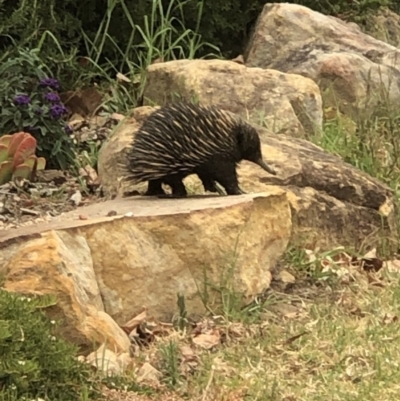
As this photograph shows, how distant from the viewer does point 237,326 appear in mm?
5000

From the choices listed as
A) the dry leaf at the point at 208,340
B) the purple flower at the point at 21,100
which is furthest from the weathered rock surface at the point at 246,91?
the dry leaf at the point at 208,340

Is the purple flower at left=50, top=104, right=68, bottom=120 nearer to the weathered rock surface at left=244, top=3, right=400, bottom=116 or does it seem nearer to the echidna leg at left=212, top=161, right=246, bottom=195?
the echidna leg at left=212, top=161, right=246, bottom=195

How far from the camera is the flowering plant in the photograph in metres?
6.93

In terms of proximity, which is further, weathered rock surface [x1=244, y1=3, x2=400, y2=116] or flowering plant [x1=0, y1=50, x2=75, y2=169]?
weathered rock surface [x1=244, y1=3, x2=400, y2=116]

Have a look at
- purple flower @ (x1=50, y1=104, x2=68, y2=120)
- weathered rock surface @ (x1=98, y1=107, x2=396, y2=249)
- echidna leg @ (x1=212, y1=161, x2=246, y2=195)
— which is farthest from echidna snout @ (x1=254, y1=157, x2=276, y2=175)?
purple flower @ (x1=50, y1=104, x2=68, y2=120)

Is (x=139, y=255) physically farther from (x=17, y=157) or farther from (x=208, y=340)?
(x=17, y=157)

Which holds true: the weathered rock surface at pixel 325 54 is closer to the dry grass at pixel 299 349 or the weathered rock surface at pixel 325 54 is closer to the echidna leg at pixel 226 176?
the echidna leg at pixel 226 176

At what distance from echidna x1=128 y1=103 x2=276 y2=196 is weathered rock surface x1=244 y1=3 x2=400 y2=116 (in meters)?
2.75

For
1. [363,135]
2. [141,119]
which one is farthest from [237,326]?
[363,135]

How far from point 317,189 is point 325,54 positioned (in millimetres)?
2687

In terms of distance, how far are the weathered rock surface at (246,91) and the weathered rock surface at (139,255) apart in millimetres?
1748

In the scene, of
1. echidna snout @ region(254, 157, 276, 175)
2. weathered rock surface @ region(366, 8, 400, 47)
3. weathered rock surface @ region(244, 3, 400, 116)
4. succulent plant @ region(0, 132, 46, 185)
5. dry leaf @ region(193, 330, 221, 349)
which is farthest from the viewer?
weathered rock surface @ region(366, 8, 400, 47)

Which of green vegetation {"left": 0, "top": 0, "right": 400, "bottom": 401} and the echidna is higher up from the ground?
the echidna

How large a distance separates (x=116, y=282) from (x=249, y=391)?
95cm
